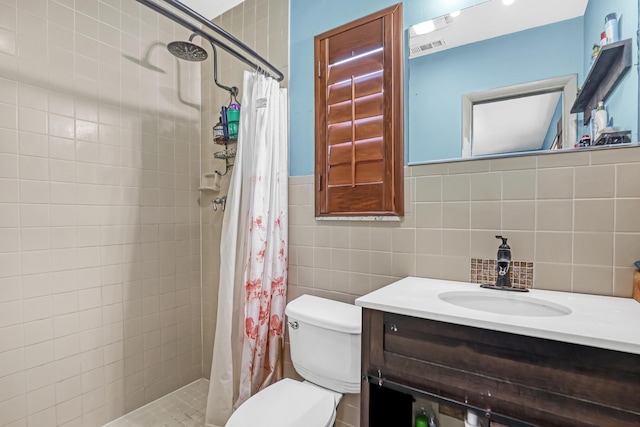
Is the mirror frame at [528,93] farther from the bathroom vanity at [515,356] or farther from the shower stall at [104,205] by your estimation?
the shower stall at [104,205]

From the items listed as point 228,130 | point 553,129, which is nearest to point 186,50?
point 228,130

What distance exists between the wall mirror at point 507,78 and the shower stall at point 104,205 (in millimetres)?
931

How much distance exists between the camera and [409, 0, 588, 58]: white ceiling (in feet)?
3.58

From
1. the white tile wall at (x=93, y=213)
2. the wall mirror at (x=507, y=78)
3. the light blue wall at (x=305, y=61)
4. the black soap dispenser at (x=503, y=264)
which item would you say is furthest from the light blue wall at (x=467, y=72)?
the white tile wall at (x=93, y=213)

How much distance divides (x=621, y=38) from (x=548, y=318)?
996 mm

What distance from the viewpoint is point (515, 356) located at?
755 mm

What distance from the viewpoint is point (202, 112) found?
2189 mm

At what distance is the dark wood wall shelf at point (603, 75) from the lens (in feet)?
3.27

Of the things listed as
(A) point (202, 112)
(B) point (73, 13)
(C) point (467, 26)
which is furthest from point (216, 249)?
(C) point (467, 26)

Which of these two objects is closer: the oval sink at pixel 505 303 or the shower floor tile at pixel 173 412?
the oval sink at pixel 505 303

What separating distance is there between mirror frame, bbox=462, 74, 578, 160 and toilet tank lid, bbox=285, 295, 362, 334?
832 mm

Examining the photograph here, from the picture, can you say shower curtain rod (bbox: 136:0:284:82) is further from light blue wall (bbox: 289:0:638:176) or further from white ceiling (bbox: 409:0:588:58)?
white ceiling (bbox: 409:0:588:58)

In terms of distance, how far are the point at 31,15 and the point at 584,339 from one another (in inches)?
98.5

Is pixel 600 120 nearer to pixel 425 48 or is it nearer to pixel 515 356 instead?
pixel 425 48
